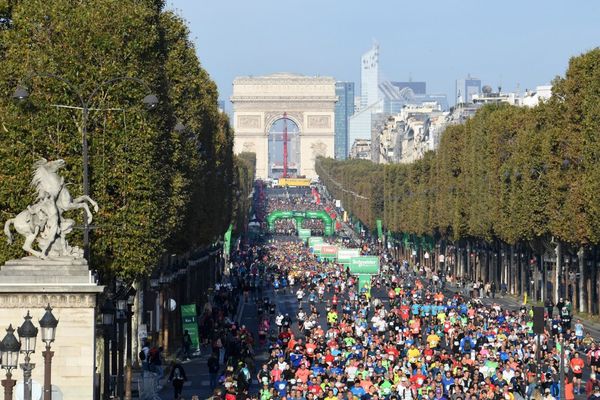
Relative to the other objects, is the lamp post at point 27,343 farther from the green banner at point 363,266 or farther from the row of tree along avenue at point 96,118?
the green banner at point 363,266

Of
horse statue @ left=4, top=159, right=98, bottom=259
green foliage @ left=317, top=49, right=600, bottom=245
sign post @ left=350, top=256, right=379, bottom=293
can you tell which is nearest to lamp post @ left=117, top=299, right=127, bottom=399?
horse statue @ left=4, top=159, right=98, bottom=259

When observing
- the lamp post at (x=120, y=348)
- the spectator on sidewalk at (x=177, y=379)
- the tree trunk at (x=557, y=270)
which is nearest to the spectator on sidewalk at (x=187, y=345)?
the spectator on sidewalk at (x=177, y=379)

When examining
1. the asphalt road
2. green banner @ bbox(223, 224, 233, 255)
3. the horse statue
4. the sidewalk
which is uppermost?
the horse statue

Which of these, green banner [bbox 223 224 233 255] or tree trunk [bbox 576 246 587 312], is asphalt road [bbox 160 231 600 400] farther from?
green banner [bbox 223 224 233 255]

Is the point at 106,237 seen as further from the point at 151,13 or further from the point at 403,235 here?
the point at 403,235

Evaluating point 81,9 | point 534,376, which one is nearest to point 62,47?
point 81,9

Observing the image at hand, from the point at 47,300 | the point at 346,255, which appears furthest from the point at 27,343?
the point at 346,255

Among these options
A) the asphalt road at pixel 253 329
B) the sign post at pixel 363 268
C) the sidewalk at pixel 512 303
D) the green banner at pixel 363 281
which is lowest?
the asphalt road at pixel 253 329
